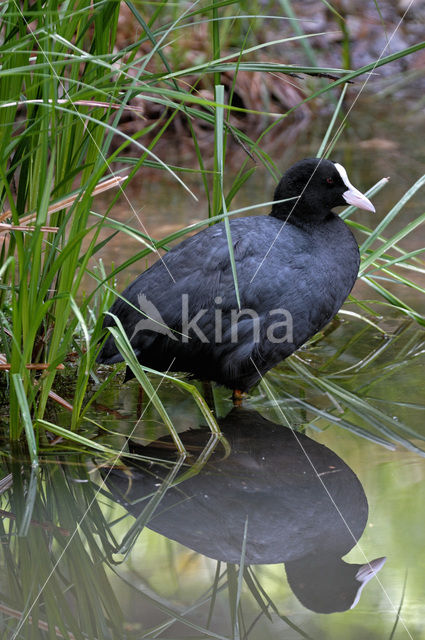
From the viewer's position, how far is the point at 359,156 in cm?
607

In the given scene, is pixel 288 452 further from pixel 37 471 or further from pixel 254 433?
pixel 37 471

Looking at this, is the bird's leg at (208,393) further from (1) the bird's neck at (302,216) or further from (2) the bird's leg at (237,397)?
(1) the bird's neck at (302,216)

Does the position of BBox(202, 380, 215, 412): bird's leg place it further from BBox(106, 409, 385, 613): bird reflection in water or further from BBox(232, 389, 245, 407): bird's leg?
BBox(106, 409, 385, 613): bird reflection in water

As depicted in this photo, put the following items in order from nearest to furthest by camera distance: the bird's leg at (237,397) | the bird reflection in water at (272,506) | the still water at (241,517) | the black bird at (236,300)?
the still water at (241,517), the bird reflection in water at (272,506), the black bird at (236,300), the bird's leg at (237,397)

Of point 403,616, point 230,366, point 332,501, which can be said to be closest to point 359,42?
point 230,366

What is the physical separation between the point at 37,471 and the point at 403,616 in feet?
3.86

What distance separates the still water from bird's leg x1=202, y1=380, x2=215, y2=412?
0.07ft

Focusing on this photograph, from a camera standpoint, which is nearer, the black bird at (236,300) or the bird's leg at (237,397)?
the black bird at (236,300)

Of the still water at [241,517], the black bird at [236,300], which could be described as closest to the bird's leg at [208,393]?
the still water at [241,517]

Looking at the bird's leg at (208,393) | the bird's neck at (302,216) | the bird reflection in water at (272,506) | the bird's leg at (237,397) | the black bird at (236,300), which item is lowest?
the bird's leg at (208,393)

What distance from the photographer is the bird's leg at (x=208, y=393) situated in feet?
10.3

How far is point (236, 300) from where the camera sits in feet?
9.45

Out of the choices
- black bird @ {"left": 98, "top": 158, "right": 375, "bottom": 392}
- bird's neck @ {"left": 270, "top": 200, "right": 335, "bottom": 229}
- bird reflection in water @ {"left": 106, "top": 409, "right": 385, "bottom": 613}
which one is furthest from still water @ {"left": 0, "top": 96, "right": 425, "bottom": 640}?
bird's neck @ {"left": 270, "top": 200, "right": 335, "bottom": 229}

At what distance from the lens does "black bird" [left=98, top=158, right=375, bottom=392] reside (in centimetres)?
287
